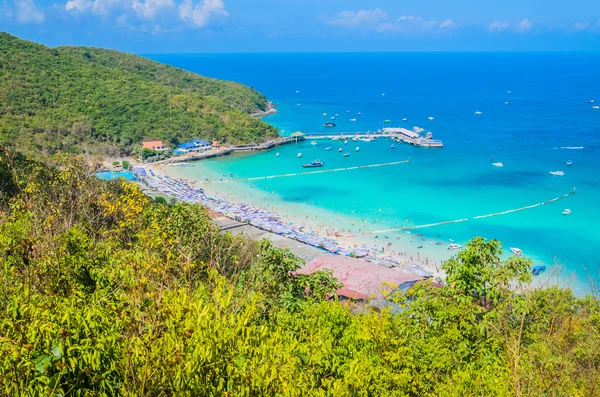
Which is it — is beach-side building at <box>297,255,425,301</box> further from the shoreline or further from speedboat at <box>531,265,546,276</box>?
speedboat at <box>531,265,546,276</box>

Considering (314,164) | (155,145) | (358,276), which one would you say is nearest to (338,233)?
(358,276)

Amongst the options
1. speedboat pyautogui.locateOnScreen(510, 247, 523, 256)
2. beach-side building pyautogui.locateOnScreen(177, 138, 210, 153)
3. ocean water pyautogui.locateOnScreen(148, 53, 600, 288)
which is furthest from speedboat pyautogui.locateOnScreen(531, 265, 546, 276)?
beach-side building pyautogui.locateOnScreen(177, 138, 210, 153)

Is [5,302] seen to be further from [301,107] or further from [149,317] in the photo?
[301,107]

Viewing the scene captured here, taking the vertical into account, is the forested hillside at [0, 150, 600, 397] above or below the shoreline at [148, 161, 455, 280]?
above

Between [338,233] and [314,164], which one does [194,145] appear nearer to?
[314,164]

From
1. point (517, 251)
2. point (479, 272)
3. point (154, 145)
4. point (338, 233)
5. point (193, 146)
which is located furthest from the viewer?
point (193, 146)

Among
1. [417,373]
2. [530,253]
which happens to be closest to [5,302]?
[417,373]

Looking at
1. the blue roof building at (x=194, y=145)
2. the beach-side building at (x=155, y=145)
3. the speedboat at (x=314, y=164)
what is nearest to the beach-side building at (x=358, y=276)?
the speedboat at (x=314, y=164)
